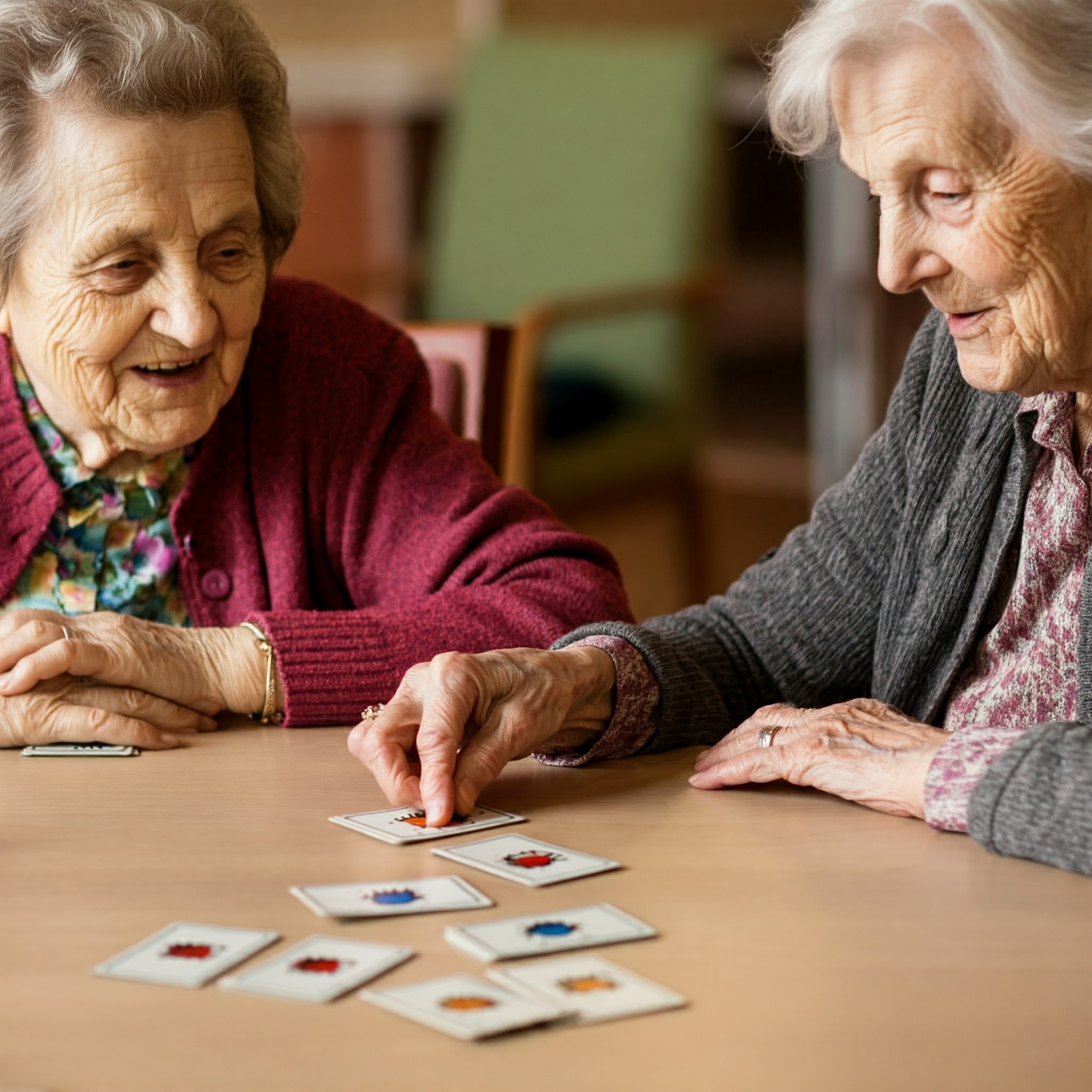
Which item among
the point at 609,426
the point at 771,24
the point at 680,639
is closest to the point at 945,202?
the point at 680,639

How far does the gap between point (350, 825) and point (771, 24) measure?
4.27 meters

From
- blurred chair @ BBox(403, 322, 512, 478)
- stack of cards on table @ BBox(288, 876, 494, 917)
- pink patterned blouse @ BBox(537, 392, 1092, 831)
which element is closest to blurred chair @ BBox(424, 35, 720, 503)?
blurred chair @ BBox(403, 322, 512, 478)

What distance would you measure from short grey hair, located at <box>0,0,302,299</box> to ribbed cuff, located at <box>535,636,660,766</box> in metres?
0.70

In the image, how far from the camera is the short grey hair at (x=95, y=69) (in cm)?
161

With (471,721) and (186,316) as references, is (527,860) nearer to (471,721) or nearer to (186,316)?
(471,721)

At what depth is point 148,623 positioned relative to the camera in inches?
63.9

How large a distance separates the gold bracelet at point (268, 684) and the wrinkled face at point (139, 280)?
0.28m

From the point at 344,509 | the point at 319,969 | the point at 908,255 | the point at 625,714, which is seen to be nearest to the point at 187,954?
the point at 319,969

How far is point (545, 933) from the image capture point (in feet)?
3.33

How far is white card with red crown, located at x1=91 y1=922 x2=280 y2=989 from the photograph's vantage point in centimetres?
96

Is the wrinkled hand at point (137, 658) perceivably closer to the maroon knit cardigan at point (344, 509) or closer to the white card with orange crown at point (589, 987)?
the maroon knit cardigan at point (344, 509)

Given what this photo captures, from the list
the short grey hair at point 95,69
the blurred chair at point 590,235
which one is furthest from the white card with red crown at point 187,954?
the blurred chair at point 590,235

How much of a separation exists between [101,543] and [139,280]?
0.32m

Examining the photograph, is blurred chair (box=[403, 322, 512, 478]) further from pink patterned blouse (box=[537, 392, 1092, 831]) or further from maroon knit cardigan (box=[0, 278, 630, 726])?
pink patterned blouse (box=[537, 392, 1092, 831])
